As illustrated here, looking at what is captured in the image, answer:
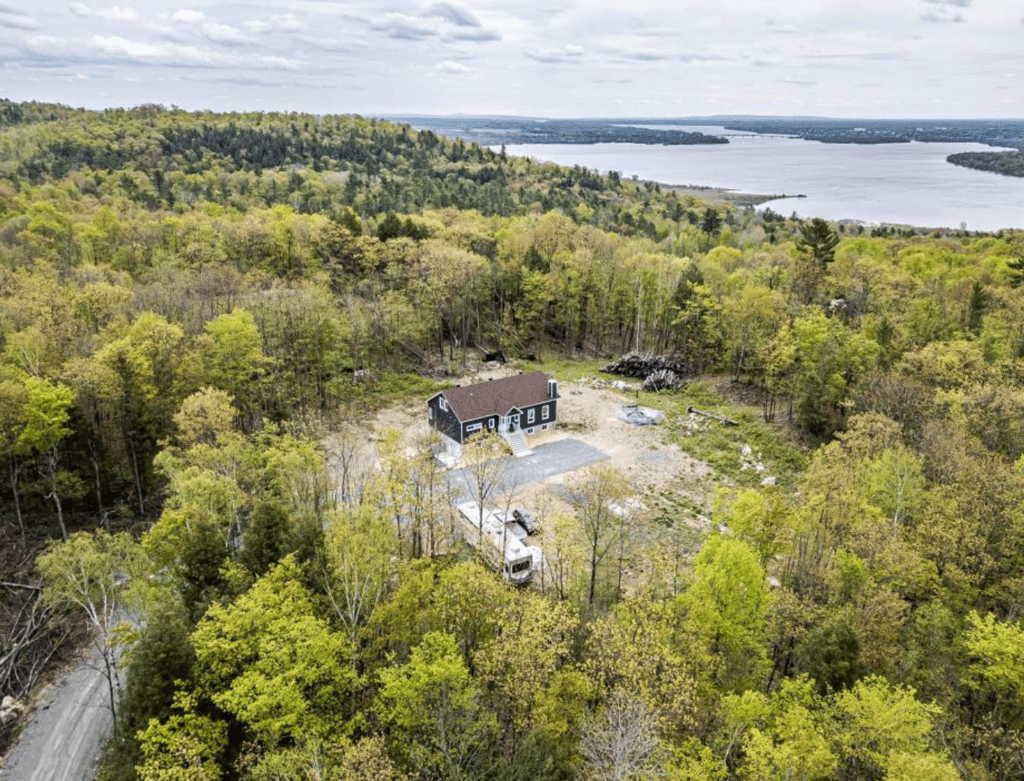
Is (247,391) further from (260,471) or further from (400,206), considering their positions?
(400,206)

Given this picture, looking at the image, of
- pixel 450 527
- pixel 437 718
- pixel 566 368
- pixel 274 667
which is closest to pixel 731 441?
pixel 566 368

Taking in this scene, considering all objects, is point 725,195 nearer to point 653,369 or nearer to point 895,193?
point 895,193

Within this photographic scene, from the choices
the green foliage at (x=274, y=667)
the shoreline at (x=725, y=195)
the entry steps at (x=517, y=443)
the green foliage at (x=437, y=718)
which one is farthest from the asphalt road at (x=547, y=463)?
the shoreline at (x=725, y=195)

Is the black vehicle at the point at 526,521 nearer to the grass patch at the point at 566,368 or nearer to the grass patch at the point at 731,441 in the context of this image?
the grass patch at the point at 731,441

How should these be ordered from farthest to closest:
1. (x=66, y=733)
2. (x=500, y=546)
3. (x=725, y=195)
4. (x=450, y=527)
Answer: (x=725, y=195) → (x=500, y=546) → (x=450, y=527) → (x=66, y=733)

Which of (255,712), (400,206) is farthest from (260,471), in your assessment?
(400,206)
